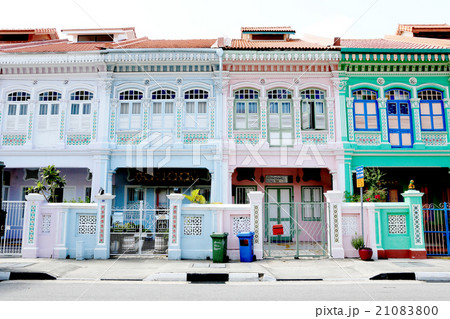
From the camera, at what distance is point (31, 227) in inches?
456

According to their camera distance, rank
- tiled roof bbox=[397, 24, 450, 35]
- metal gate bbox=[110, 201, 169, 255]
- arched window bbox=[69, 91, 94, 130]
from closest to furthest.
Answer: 1. metal gate bbox=[110, 201, 169, 255]
2. arched window bbox=[69, 91, 94, 130]
3. tiled roof bbox=[397, 24, 450, 35]

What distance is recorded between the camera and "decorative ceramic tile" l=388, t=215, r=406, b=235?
1148 cm

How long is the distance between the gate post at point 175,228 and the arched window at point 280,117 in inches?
227

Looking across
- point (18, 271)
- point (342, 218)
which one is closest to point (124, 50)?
point (18, 271)

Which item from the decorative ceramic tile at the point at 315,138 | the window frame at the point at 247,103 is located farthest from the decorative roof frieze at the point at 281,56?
the decorative ceramic tile at the point at 315,138

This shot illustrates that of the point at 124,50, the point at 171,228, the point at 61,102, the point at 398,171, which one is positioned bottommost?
the point at 171,228

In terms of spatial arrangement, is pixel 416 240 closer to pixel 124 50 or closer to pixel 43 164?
pixel 124 50

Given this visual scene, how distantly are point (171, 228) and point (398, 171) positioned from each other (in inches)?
434

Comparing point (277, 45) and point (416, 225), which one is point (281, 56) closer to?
point (277, 45)

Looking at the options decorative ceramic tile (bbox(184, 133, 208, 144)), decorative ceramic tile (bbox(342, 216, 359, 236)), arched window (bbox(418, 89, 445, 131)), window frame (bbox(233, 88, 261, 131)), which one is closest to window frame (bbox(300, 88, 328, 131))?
window frame (bbox(233, 88, 261, 131))

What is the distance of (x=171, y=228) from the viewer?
11.4 metres

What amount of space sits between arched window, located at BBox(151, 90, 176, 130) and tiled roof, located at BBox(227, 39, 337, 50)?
335 centimetres

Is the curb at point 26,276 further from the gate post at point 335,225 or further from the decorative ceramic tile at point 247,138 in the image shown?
the decorative ceramic tile at point 247,138

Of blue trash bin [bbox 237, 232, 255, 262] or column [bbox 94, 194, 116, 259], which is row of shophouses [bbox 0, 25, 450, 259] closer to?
column [bbox 94, 194, 116, 259]
